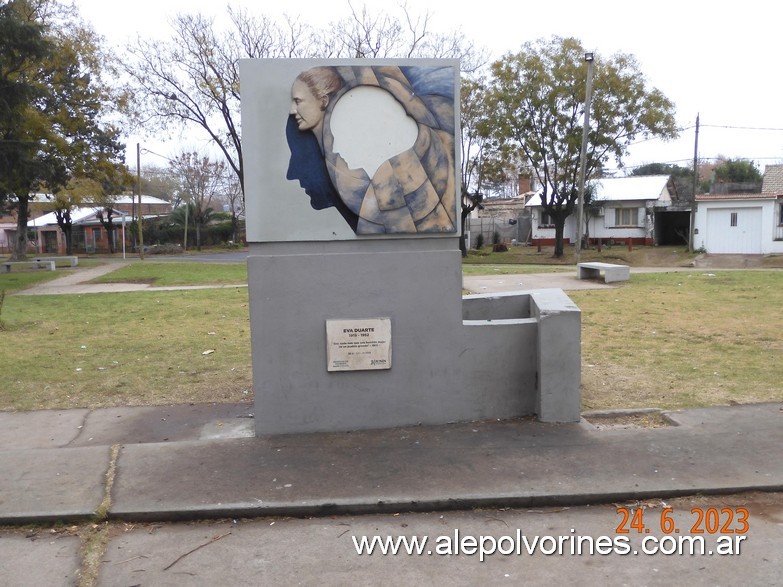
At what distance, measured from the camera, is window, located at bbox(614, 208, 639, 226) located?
46188 millimetres

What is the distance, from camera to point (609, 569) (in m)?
3.73

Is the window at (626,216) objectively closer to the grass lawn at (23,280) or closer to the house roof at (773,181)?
the house roof at (773,181)

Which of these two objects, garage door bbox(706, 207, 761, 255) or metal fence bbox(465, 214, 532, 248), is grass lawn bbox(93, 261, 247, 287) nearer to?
garage door bbox(706, 207, 761, 255)

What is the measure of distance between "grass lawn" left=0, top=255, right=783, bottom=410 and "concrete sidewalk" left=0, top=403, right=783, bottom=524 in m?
1.02

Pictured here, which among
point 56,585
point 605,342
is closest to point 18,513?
point 56,585

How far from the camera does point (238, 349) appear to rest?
10188mm

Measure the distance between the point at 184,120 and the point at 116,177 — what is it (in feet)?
14.1

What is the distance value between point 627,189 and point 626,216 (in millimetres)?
2335

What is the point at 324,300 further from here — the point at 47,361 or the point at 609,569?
the point at 47,361

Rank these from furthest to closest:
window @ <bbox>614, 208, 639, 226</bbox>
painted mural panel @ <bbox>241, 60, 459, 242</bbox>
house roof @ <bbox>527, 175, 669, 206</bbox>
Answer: window @ <bbox>614, 208, 639, 226</bbox>
house roof @ <bbox>527, 175, 669, 206</bbox>
painted mural panel @ <bbox>241, 60, 459, 242</bbox>

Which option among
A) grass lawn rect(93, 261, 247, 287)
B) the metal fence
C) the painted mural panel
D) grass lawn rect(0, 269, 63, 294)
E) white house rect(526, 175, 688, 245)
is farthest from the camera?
the metal fence

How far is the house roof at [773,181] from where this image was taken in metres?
38.2

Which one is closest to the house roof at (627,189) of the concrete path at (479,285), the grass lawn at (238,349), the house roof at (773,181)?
the house roof at (773,181)

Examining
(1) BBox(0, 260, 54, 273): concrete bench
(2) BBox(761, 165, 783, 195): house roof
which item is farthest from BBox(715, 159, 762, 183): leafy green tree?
(1) BBox(0, 260, 54, 273): concrete bench
